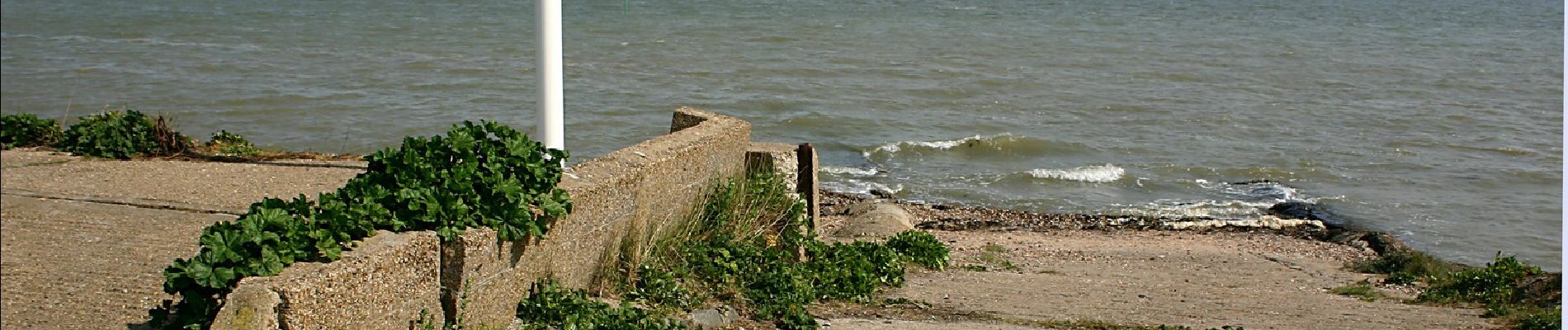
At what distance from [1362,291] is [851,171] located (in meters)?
9.23

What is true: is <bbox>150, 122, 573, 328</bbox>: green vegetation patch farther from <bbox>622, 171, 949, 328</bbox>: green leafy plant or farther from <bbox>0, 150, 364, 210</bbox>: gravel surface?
<bbox>0, 150, 364, 210</bbox>: gravel surface

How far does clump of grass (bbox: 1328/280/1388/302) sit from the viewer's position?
33.9ft

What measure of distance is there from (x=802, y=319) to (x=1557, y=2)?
48860mm

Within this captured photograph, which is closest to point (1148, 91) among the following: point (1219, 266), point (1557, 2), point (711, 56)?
point (711, 56)

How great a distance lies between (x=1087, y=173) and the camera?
19.9m

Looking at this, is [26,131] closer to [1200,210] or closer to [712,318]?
[712,318]

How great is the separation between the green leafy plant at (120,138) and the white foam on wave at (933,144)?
11.7m

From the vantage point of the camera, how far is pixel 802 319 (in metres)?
7.39

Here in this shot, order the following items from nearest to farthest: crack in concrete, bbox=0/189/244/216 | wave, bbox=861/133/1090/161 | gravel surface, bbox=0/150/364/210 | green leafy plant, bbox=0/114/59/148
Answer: crack in concrete, bbox=0/189/244/216, gravel surface, bbox=0/150/364/210, green leafy plant, bbox=0/114/59/148, wave, bbox=861/133/1090/161

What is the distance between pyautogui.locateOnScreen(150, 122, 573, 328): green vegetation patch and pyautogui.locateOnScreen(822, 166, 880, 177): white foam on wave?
11.8 meters

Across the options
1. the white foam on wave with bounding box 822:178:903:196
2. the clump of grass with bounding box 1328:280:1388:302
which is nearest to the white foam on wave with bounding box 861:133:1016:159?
the white foam on wave with bounding box 822:178:903:196

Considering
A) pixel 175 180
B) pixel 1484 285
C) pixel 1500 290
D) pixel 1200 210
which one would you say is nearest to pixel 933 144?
pixel 1200 210

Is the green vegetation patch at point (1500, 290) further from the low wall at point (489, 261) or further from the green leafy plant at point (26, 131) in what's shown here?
the green leafy plant at point (26, 131)

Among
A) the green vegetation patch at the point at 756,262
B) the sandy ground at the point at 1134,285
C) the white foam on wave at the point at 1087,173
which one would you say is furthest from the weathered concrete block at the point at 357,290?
the white foam on wave at the point at 1087,173
